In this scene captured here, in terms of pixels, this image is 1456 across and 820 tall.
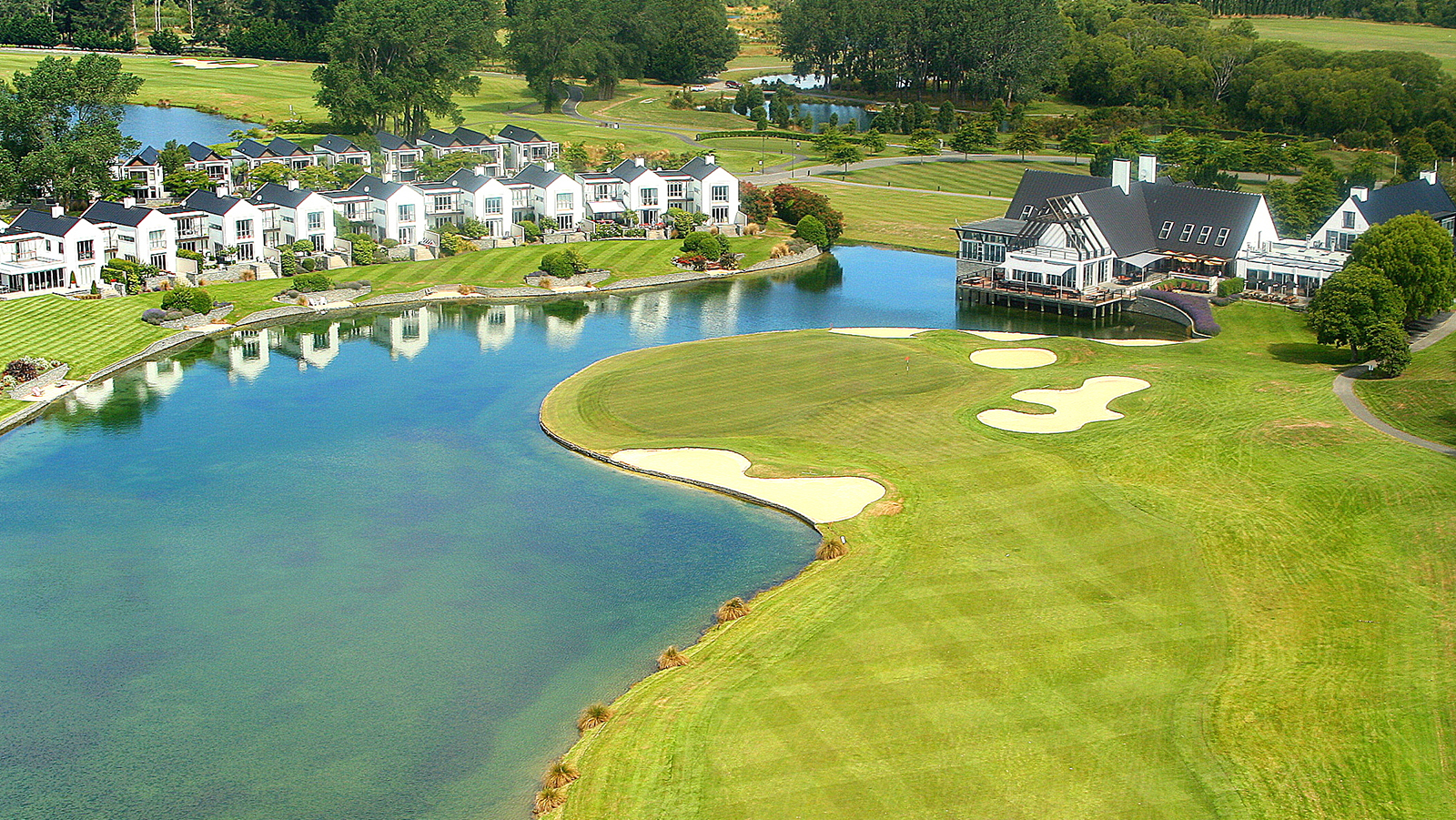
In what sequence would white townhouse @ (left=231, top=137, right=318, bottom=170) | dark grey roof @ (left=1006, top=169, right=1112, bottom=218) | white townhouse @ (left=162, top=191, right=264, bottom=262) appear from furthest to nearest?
1. white townhouse @ (left=231, top=137, right=318, bottom=170)
2. dark grey roof @ (left=1006, top=169, right=1112, bottom=218)
3. white townhouse @ (left=162, top=191, right=264, bottom=262)

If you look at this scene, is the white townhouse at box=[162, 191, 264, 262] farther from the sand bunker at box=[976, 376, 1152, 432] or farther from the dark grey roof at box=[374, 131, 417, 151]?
the sand bunker at box=[976, 376, 1152, 432]

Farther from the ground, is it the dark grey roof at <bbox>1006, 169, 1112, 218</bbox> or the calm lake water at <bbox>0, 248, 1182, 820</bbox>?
the dark grey roof at <bbox>1006, 169, 1112, 218</bbox>

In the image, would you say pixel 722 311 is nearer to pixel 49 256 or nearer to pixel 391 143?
pixel 49 256

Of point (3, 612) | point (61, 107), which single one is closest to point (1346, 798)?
point (3, 612)

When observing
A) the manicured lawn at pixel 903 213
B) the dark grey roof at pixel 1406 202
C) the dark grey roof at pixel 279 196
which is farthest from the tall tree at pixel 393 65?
the dark grey roof at pixel 1406 202

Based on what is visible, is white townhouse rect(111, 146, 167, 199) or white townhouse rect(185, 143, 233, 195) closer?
white townhouse rect(111, 146, 167, 199)

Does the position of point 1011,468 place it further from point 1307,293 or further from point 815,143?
point 815,143

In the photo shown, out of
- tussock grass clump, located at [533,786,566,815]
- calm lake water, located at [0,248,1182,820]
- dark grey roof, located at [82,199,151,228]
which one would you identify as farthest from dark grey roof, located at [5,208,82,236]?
tussock grass clump, located at [533,786,566,815]
